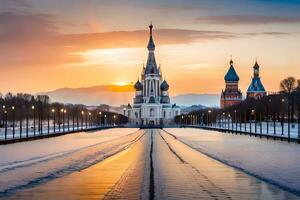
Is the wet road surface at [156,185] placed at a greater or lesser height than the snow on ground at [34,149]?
lesser

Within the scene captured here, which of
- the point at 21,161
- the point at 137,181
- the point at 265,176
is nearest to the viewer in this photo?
the point at 137,181

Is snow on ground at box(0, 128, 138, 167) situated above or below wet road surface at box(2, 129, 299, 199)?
above

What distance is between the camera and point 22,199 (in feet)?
62.7

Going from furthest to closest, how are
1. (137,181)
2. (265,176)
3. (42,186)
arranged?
(265,176) < (137,181) < (42,186)

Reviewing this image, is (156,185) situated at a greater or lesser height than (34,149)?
lesser

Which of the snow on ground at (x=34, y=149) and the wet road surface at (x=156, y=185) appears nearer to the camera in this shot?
the wet road surface at (x=156, y=185)

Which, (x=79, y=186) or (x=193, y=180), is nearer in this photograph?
(x=79, y=186)

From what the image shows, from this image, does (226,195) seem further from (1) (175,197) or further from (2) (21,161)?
(2) (21,161)

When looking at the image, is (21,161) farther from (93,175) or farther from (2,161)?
(93,175)

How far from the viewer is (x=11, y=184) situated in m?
23.4

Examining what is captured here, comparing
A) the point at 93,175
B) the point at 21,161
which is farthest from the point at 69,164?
the point at 93,175

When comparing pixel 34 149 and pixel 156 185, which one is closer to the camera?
pixel 156 185

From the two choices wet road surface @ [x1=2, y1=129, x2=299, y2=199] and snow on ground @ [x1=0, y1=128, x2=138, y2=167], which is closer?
wet road surface @ [x1=2, y1=129, x2=299, y2=199]

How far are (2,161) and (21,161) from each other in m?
1.03
